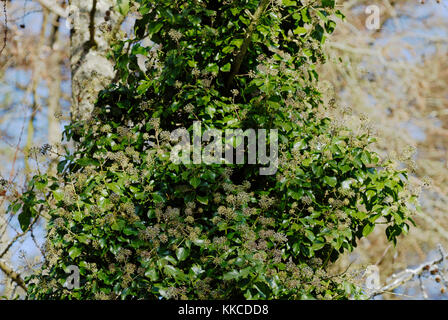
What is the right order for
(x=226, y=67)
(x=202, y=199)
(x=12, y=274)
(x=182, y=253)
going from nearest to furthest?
(x=182, y=253), (x=202, y=199), (x=226, y=67), (x=12, y=274)

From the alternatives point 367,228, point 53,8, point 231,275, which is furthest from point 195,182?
point 53,8

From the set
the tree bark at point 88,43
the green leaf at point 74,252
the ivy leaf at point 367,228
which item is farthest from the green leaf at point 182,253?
the tree bark at point 88,43

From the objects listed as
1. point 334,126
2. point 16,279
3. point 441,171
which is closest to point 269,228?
point 334,126

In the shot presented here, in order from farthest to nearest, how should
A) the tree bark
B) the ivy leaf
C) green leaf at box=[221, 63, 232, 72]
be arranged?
the tree bark < green leaf at box=[221, 63, 232, 72] < the ivy leaf

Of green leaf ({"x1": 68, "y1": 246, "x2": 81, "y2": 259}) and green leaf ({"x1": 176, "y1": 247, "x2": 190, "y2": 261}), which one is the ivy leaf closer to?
green leaf ({"x1": 176, "y1": 247, "x2": 190, "y2": 261})

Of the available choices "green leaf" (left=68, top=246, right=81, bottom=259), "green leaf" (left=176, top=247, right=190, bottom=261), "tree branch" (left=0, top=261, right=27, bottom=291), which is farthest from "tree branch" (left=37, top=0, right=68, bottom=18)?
"green leaf" (left=176, top=247, right=190, bottom=261)

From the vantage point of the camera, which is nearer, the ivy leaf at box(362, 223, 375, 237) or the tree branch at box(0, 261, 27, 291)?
the ivy leaf at box(362, 223, 375, 237)

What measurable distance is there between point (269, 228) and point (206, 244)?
0.39 metres

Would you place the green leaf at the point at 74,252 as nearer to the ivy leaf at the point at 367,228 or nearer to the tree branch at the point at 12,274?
the ivy leaf at the point at 367,228

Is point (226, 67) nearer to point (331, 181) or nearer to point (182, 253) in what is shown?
Answer: point (331, 181)

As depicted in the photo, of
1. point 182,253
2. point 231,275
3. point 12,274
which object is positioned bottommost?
point 231,275

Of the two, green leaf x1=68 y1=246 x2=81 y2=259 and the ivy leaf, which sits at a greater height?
the ivy leaf

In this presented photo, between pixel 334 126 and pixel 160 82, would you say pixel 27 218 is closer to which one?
pixel 160 82

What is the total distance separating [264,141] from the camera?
2258 mm
